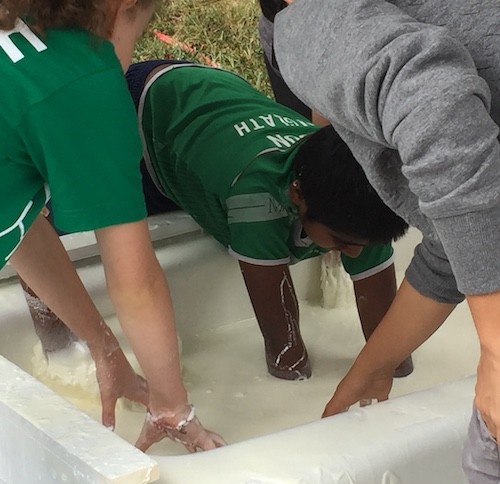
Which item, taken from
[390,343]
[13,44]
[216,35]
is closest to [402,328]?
[390,343]

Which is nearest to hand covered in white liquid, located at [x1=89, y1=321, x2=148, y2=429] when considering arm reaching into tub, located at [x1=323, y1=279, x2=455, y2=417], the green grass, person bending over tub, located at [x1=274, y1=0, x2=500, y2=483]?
arm reaching into tub, located at [x1=323, y1=279, x2=455, y2=417]

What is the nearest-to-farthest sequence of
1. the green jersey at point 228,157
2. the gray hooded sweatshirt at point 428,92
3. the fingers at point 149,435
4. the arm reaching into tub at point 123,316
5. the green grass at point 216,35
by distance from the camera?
the gray hooded sweatshirt at point 428,92
the arm reaching into tub at point 123,316
the fingers at point 149,435
the green jersey at point 228,157
the green grass at point 216,35

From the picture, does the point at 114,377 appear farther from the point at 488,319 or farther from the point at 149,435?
the point at 488,319

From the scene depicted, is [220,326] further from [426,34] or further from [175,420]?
[426,34]

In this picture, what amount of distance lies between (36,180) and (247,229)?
0.43 m

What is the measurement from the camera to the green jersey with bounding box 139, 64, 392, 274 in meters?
1.25

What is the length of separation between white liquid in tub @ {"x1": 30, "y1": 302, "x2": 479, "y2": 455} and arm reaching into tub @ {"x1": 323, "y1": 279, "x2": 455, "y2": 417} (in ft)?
0.52

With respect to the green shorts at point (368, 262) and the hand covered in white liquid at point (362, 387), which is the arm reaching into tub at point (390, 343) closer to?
the hand covered in white liquid at point (362, 387)

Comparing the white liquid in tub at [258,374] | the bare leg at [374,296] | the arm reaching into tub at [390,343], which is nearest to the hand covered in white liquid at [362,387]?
the arm reaching into tub at [390,343]

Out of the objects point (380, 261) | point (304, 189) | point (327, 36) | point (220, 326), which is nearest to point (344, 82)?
point (327, 36)

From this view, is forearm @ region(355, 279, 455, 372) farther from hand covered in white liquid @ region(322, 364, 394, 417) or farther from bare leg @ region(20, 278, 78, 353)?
bare leg @ region(20, 278, 78, 353)

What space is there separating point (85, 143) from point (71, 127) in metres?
0.02

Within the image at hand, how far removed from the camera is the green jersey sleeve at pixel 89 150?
2.60 feet

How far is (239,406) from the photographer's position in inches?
47.5
